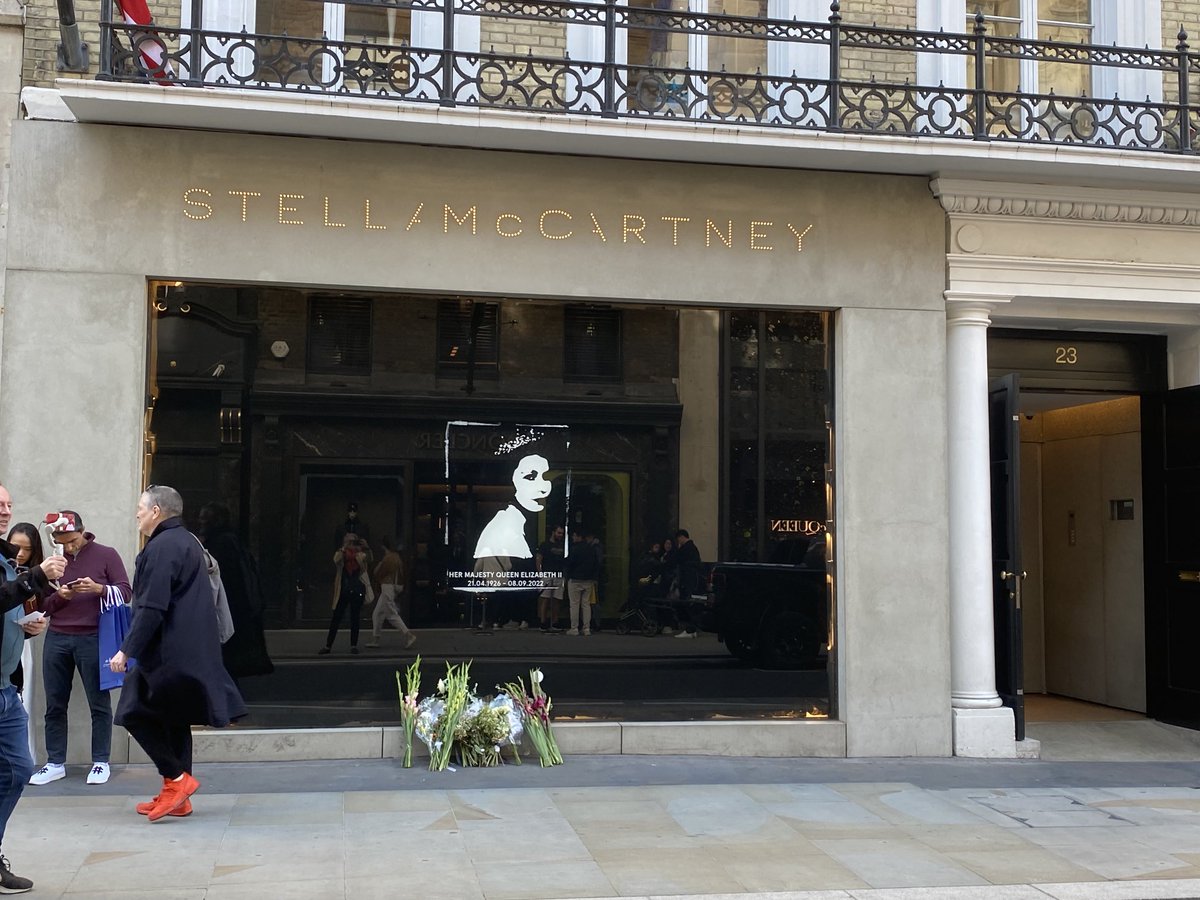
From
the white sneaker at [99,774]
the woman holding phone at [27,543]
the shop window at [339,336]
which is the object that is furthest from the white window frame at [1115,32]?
the white sneaker at [99,774]

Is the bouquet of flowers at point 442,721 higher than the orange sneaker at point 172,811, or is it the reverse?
the bouquet of flowers at point 442,721

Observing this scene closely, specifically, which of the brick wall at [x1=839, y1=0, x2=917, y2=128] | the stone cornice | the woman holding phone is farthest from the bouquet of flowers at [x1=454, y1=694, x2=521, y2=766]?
the brick wall at [x1=839, y1=0, x2=917, y2=128]

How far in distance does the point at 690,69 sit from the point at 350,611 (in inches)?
192

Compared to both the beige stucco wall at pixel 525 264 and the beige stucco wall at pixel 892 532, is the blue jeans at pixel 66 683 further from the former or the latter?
the beige stucco wall at pixel 892 532

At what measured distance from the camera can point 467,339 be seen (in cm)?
954

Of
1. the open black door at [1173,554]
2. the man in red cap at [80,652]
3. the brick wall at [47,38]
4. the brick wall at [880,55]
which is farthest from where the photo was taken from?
the open black door at [1173,554]

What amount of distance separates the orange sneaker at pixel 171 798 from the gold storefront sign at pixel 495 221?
407 centimetres

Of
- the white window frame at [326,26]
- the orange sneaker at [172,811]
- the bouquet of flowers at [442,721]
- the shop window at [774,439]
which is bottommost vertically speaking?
the orange sneaker at [172,811]

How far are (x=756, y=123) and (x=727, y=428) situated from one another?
2.38 meters

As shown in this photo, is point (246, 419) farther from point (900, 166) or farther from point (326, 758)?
point (900, 166)

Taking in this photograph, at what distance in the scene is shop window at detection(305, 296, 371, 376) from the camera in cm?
934

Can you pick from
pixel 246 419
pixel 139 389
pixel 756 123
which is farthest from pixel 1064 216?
pixel 139 389

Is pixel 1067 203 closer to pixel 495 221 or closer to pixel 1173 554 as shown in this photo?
pixel 1173 554

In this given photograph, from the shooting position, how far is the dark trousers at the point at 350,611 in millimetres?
9242
